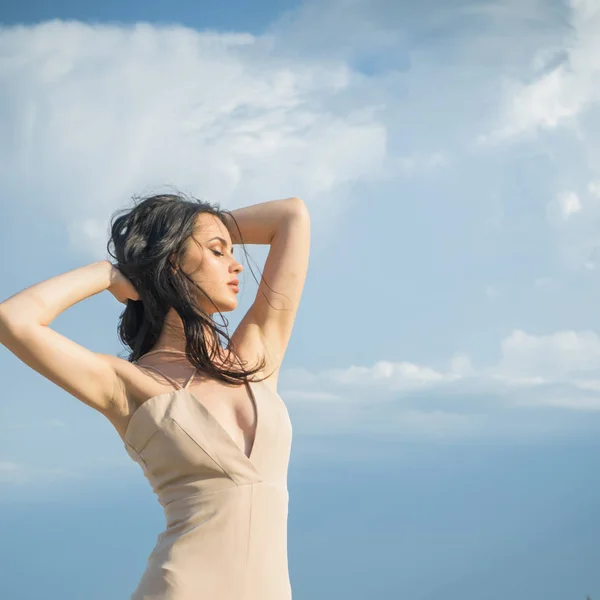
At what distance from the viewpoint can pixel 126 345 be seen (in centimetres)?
332

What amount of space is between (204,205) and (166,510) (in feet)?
3.44

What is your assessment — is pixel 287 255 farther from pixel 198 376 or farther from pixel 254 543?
pixel 254 543

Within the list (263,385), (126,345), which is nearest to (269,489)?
(263,385)

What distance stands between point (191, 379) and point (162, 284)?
1.09 feet

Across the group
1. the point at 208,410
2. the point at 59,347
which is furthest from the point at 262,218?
the point at 59,347

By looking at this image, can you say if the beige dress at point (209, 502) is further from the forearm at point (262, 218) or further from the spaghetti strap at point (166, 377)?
the forearm at point (262, 218)

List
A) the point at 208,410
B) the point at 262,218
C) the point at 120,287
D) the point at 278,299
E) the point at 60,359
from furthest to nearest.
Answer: the point at 262,218 < the point at 278,299 < the point at 120,287 < the point at 208,410 < the point at 60,359

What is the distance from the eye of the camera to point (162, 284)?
3111 millimetres

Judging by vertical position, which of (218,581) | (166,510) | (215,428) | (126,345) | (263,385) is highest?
(126,345)

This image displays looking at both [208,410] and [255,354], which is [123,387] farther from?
[255,354]

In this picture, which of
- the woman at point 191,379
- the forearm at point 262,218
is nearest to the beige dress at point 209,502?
the woman at point 191,379

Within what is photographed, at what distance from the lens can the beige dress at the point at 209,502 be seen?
8.91 ft

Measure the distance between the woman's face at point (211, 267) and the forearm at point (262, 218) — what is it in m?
0.23

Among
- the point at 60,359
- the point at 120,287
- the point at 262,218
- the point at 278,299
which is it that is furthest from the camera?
the point at 262,218
